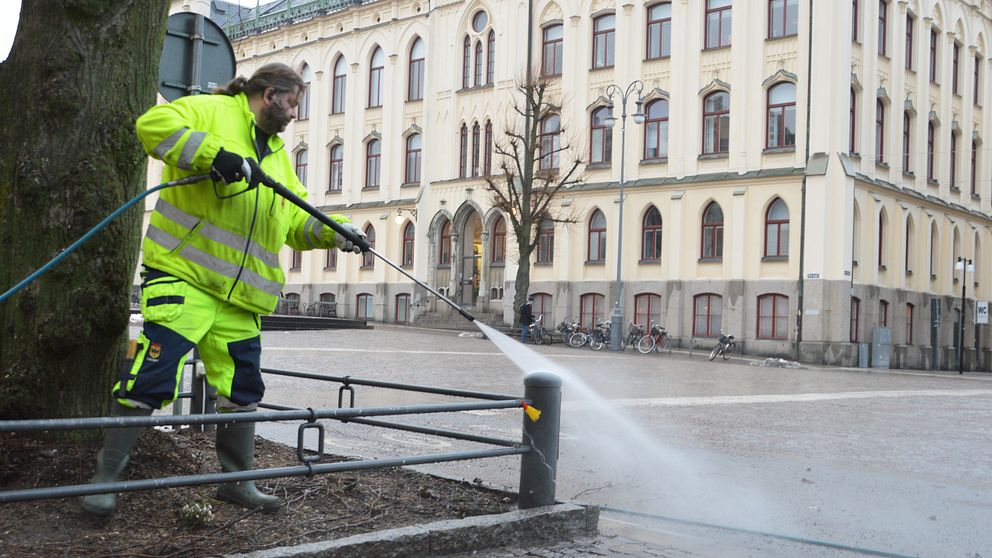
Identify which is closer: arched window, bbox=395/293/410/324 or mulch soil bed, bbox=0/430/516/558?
mulch soil bed, bbox=0/430/516/558

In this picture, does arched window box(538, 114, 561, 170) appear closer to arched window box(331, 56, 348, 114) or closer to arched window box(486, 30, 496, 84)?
arched window box(486, 30, 496, 84)

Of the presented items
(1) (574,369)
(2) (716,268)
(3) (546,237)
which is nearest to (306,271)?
(3) (546,237)

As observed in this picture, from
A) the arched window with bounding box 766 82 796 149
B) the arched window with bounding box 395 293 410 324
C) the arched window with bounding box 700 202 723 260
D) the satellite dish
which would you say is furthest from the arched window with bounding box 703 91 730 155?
the satellite dish

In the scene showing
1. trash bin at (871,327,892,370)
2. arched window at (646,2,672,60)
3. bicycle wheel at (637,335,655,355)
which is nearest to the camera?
trash bin at (871,327,892,370)

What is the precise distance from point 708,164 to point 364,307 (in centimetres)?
1711

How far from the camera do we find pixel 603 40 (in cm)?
3897

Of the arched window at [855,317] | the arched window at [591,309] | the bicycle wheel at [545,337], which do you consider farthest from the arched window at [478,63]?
the arched window at [855,317]

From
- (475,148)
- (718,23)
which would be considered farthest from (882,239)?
(475,148)

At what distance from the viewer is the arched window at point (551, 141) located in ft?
130

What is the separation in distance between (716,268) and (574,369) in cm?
1557

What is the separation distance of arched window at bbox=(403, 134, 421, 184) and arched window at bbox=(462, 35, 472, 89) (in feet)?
11.2

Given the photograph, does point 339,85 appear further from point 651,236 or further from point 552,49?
point 651,236

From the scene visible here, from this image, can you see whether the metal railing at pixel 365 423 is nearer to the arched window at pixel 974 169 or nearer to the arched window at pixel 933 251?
the arched window at pixel 933 251

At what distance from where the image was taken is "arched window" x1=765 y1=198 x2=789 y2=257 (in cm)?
3391
